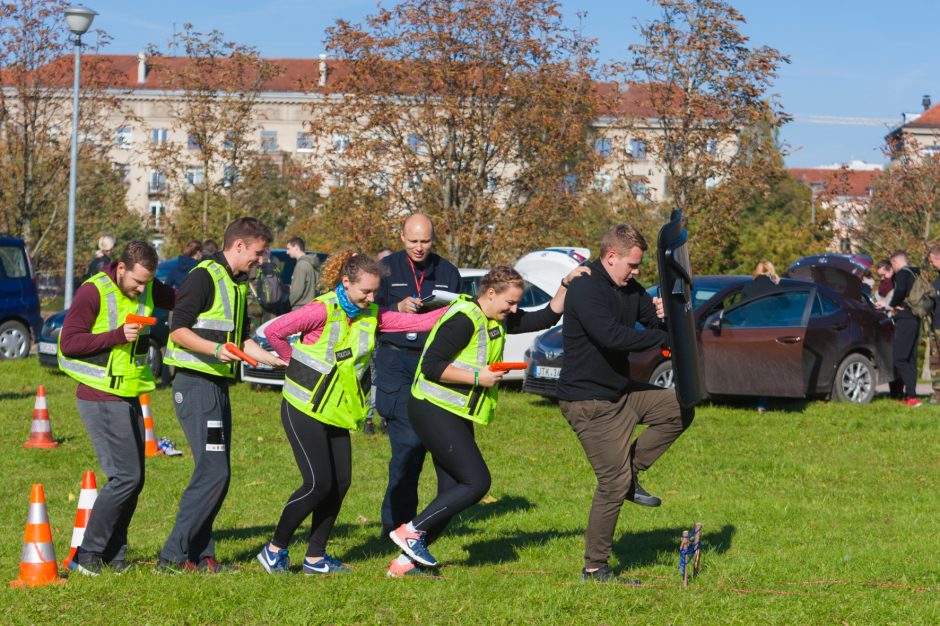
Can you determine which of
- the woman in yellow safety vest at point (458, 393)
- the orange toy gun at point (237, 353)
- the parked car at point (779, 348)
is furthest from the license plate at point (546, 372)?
the orange toy gun at point (237, 353)

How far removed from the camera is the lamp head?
22359 millimetres

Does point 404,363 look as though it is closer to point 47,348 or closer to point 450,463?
point 450,463

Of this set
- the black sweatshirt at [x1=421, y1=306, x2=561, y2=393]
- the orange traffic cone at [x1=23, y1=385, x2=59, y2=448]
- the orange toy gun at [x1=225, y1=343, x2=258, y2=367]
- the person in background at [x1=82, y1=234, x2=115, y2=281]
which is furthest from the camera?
the person in background at [x1=82, y1=234, x2=115, y2=281]

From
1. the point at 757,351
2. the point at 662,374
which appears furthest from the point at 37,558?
the point at 757,351

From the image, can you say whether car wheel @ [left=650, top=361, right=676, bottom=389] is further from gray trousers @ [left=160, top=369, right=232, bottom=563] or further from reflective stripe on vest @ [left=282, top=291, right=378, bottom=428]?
gray trousers @ [left=160, top=369, right=232, bottom=563]

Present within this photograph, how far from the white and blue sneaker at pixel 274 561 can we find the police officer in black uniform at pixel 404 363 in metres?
1.07

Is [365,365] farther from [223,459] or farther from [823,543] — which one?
[823,543]

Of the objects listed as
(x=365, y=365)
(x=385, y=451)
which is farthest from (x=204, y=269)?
(x=385, y=451)

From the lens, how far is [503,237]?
890 inches

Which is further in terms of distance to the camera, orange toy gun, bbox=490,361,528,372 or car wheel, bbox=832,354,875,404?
car wheel, bbox=832,354,875,404

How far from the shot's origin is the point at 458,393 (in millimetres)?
7074

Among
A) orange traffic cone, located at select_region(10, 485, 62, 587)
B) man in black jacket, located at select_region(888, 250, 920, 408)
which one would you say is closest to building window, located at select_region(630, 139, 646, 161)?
man in black jacket, located at select_region(888, 250, 920, 408)

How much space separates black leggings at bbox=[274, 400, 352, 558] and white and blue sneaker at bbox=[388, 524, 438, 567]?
0.43m

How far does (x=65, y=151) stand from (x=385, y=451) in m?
19.2
